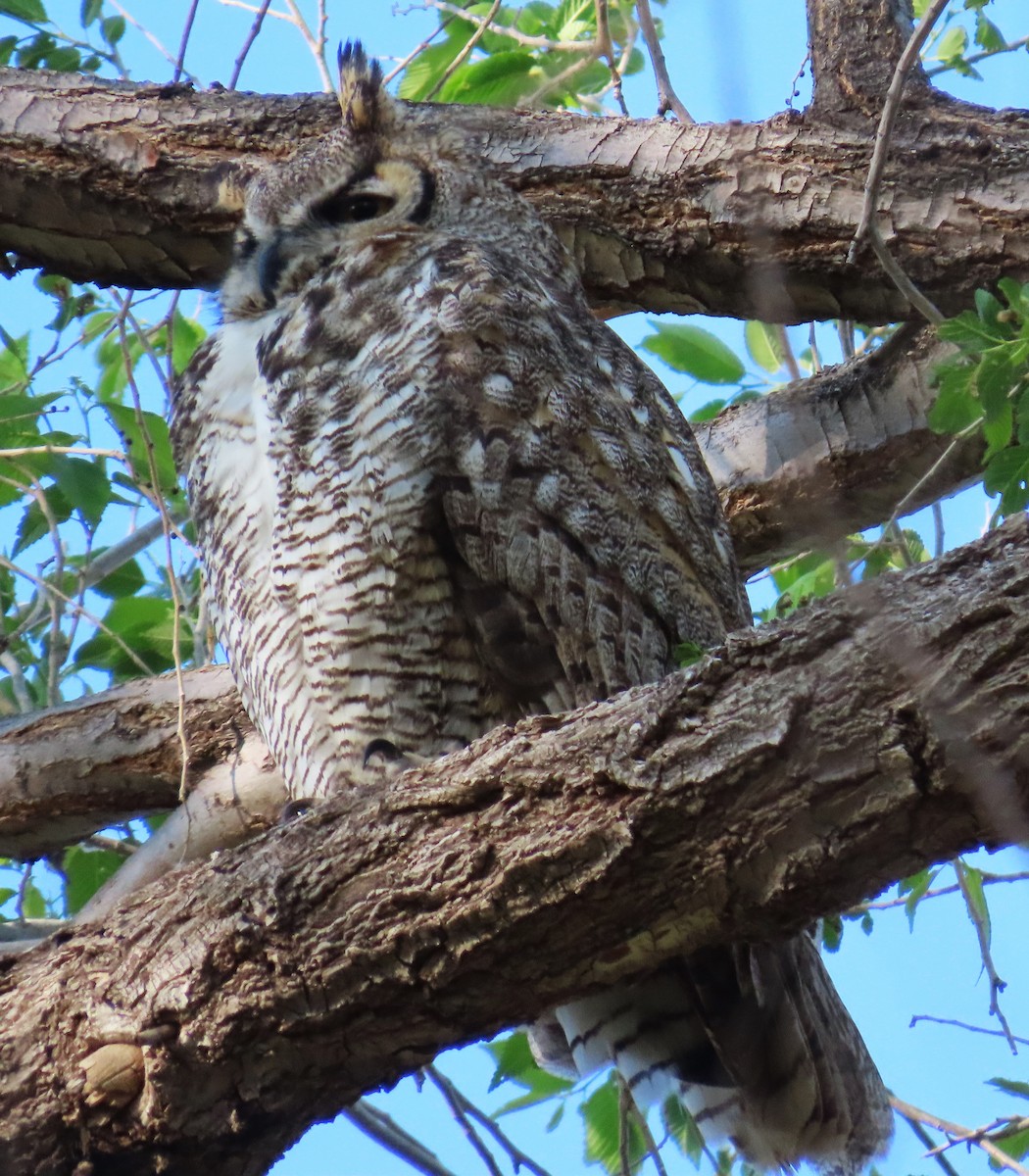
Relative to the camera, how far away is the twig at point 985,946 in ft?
7.77

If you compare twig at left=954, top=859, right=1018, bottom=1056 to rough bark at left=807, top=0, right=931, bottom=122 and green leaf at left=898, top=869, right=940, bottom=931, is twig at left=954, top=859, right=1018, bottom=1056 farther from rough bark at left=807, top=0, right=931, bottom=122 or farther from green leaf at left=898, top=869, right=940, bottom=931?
rough bark at left=807, top=0, right=931, bottom=122

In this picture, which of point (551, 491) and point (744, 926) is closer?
point (744, 926)

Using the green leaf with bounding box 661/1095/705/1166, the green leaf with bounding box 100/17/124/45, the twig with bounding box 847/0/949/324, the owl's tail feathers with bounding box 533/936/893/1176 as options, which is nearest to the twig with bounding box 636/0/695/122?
the twig with bounding box 847/0/949/324

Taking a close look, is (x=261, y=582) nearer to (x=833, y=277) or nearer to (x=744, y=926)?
(x=744, y=926)

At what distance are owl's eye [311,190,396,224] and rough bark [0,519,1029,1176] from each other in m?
1.33

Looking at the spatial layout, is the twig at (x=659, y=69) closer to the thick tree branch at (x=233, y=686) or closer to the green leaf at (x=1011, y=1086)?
the thick tree branch at (x=233, y=686)

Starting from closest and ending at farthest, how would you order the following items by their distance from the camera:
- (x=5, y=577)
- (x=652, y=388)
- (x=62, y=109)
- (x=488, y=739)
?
1. (x=488, y=739)
2. (x=652, y=388)
3. (x=62, y=109)
4. (x=5, y=577)

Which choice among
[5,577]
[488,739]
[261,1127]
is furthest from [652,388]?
[5,577]

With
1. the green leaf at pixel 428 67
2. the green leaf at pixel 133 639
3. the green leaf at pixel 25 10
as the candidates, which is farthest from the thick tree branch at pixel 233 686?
the green leaf at pixel 25 10

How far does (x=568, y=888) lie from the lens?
136cm

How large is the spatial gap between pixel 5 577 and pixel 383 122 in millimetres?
1338

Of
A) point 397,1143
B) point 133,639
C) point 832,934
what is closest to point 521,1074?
point 397,1143

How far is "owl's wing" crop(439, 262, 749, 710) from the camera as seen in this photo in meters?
1.95

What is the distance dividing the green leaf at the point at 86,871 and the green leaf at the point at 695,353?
1447 mm
